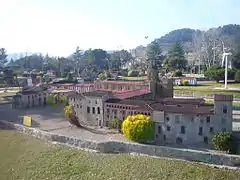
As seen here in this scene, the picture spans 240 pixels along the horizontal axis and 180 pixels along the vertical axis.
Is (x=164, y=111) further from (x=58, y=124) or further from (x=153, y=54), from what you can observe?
(x=153, y=54)

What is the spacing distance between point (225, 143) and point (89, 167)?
12.1 metres

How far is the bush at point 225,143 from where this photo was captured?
2875 cm

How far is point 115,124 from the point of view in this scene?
124ft

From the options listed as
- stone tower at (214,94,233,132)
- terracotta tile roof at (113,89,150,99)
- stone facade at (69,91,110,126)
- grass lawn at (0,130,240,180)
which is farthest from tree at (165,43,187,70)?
grass lawn at (0,130,240,180)

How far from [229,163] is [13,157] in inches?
787

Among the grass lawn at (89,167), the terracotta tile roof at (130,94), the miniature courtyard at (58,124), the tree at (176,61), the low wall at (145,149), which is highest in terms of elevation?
the tree at (176,61)

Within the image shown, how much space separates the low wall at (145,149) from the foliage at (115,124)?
5582mm

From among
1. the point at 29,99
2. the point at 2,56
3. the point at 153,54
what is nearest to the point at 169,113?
the point at 29,99

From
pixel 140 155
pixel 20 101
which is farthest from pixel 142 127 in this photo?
pixel 20 101

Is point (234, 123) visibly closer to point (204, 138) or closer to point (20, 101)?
point (204, 138)

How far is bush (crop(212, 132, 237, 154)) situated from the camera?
28750 millimetres

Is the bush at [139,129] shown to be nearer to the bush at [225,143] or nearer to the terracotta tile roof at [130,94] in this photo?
the bush at [225,143]

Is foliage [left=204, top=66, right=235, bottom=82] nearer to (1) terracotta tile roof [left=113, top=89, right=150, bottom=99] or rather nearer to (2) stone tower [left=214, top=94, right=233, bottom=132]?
(1) terracotta tile roof [left=113, top=89, right=150, bottom=99]

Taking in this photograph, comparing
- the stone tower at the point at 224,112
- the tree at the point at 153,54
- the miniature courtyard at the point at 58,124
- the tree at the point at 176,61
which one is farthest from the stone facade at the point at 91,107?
the tree at the point at 153,54
